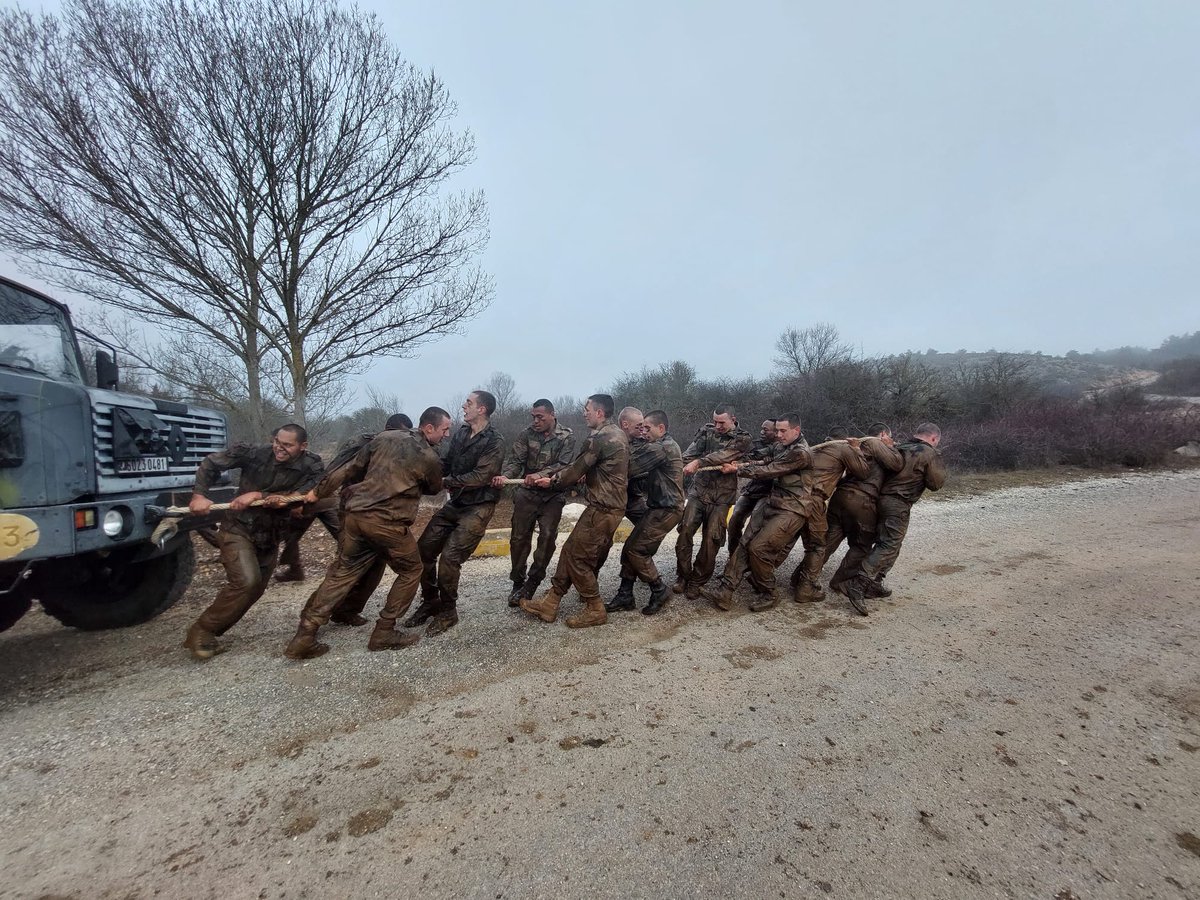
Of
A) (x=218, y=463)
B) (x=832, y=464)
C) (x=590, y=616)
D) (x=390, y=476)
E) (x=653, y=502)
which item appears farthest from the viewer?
(x=832, y=464)

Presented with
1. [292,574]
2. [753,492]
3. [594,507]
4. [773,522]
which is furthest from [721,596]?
[292,574]

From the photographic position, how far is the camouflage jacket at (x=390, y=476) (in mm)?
4098

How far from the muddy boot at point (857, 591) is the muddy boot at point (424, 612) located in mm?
3914

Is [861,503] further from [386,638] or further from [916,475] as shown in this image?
[386,638]

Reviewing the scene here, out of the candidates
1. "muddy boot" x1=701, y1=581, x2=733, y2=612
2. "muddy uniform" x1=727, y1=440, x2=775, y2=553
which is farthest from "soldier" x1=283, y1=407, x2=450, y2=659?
"muddy uniform" x1=727, y1=440, x2=775, y2=553

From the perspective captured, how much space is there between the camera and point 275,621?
4785 mm

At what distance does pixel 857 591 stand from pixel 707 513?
1634 mm

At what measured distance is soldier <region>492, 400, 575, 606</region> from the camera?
5359 mm

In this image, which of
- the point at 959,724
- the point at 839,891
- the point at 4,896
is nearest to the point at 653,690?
the point at 839,891

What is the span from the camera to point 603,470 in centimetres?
489

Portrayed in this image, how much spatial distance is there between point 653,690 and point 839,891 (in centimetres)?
160

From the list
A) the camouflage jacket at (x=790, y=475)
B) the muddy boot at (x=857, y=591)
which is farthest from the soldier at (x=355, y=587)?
the muddy boot at (x=857, y=591)

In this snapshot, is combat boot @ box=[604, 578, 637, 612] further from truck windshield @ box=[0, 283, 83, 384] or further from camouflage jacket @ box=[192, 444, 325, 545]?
truck windshield @ box=[0, 283, 83, 384]

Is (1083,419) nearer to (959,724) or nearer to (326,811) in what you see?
(959,724)
